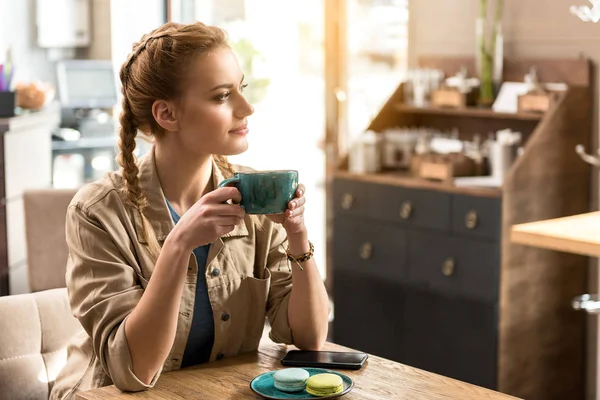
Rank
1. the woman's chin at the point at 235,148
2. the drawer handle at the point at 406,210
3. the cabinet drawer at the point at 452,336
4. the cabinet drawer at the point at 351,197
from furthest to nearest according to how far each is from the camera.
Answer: the cabinet drawer at the point at 351,197 → the drawer handle at the point at 406,210 → the cabinet drawer at the point at 452,336 → the woman's chin at the point at 235,148

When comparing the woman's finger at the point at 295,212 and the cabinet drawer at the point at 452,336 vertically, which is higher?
the woman's finger at the point at 295,212

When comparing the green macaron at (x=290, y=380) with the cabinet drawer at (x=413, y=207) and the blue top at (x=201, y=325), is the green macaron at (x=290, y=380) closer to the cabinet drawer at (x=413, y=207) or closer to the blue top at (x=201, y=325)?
the blue top at (x=201, y=325)

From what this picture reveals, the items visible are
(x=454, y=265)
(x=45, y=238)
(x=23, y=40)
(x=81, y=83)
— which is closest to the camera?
(x=45, y=238)

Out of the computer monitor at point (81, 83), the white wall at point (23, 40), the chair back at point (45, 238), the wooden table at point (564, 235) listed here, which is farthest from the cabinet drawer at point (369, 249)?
the white wall at point (23, 40)

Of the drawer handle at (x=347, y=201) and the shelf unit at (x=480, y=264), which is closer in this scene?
the shelf unit at (x=480, y=264)

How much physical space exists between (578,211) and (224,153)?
235 centimetres

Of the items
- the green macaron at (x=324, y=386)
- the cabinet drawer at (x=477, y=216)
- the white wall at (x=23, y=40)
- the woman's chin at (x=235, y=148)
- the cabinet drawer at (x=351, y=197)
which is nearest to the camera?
the green macaron at (x=324, y=386)

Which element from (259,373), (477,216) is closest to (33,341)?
(259,373)

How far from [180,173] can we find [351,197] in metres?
2.18

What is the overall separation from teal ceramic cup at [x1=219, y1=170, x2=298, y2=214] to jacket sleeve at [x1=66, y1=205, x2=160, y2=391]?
1.01 feet

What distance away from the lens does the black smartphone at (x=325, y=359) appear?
163cm

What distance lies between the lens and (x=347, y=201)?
3.96m

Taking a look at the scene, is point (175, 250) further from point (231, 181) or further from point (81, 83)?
point (81, 83)

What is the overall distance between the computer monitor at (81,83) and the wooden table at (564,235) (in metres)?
3.77
